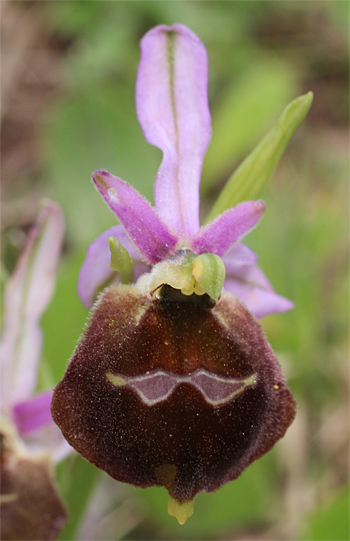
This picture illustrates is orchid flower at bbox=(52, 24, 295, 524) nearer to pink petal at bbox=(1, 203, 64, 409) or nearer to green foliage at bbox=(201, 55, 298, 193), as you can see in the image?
pink petal at bbox=(1, 203, 64, 409)

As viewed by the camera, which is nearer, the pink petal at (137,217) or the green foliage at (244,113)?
the pink petal at (137,217)

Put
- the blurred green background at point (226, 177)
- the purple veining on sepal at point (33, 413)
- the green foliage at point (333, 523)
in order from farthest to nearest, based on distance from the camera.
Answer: the blurred green background at point (226, 177)
the green foliage at point (333, 523)
the purple veining on sepal at point (33, 413)

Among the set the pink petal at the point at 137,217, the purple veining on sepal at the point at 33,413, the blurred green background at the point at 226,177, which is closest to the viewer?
the pink petal at the point at 137,217

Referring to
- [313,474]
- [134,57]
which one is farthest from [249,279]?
[134,57]

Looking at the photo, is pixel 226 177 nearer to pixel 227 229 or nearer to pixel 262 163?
Result: pixel 262 163

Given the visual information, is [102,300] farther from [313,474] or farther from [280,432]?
[313,474]

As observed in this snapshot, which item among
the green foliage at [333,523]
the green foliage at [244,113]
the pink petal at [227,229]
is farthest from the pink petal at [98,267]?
the green foliage at [244,113]

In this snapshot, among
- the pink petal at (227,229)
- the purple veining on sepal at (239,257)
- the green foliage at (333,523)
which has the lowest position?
the green foliage at (333,523)

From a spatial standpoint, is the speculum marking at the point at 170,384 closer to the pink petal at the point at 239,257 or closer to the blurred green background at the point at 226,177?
the pink petal at the point at 239,257

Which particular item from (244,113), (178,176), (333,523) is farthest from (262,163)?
(244,113)
